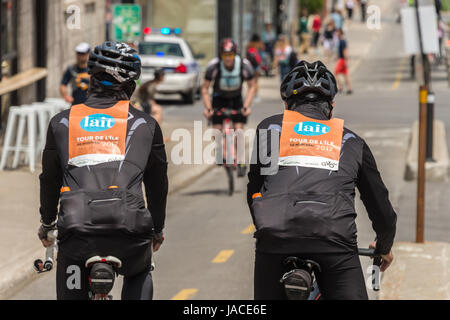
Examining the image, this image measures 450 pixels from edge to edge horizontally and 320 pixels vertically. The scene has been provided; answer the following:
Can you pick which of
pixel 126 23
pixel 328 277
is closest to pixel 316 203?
pixel 328 277

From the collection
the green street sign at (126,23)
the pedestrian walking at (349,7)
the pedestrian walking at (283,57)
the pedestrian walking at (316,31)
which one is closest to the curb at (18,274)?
the green street sign at (126,23)

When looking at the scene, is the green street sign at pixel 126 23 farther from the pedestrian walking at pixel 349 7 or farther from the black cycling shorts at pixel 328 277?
the pedestrian walking at pixel 349 7

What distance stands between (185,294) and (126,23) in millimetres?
8460

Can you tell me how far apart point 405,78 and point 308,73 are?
33088mm

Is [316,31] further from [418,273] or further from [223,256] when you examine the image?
[418,273]

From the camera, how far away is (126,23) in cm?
1642

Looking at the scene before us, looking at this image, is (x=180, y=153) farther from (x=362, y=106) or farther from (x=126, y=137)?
(x=126, y=137)

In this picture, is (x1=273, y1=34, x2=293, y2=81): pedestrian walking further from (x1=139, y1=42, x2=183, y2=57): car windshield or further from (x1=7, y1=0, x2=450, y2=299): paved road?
(x1=7, y1=0, x2=450, y2=299): paved road

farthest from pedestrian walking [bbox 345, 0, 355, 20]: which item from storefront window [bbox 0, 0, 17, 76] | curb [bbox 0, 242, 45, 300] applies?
curb [bbox 0, 242, 45, 300]

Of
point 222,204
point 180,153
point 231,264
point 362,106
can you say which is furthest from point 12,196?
point 362,106

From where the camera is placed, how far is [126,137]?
4938mm

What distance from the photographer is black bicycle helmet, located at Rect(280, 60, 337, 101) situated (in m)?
4.98

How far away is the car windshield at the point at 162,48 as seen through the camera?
27155mm

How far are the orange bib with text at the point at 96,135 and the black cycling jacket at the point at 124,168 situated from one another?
29 mm
